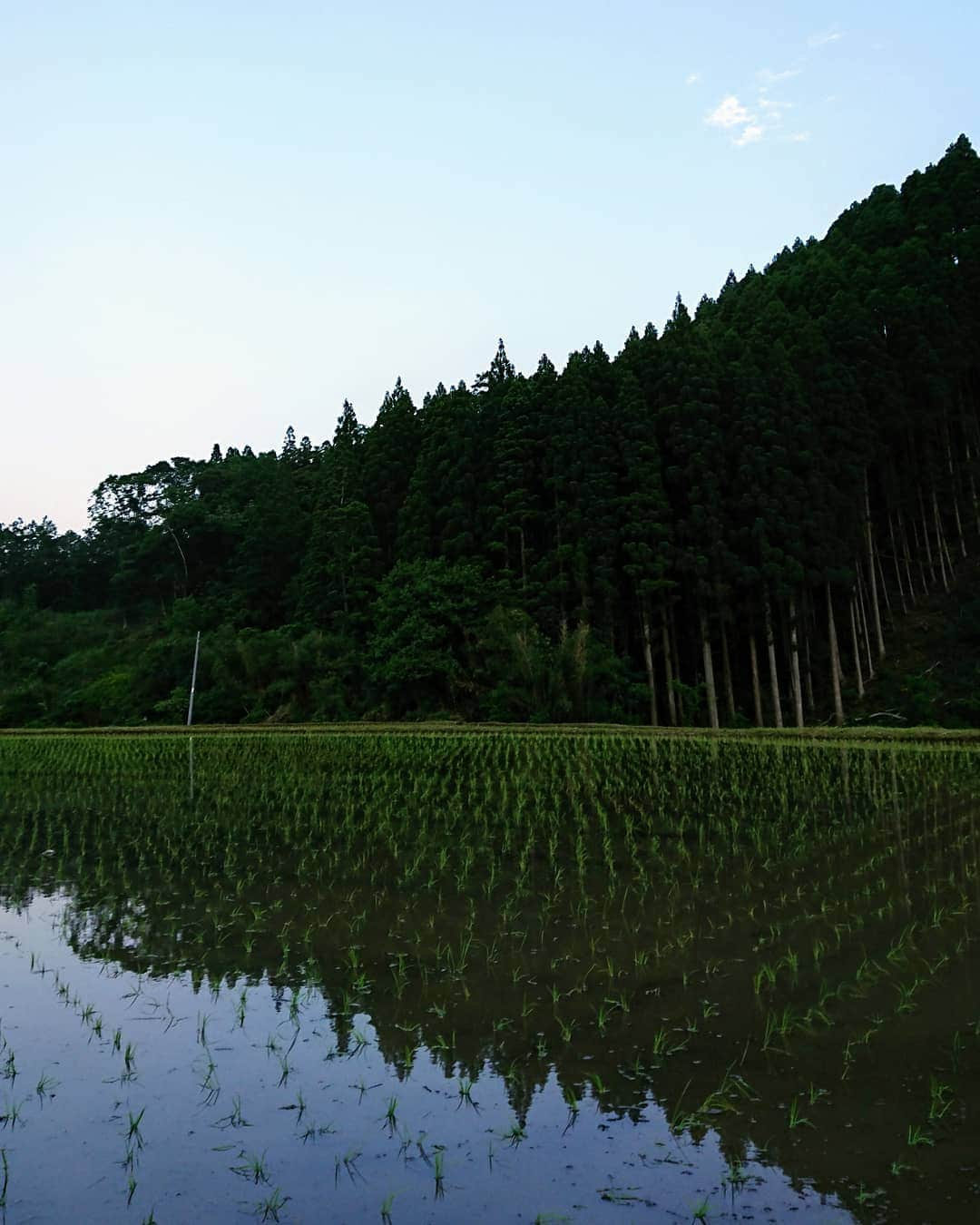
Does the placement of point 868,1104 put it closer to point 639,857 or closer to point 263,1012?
point 263,1012

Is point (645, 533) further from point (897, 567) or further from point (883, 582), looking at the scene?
point (897, 567)

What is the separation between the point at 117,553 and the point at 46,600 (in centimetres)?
545

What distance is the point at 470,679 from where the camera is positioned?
77.6 feet

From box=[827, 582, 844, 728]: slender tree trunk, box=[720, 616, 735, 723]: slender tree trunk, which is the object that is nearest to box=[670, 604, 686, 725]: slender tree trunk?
box=[720, 616, 735, 723]: slender tree trunk

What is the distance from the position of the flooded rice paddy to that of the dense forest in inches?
546

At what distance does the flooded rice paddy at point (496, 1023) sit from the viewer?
2789 mm

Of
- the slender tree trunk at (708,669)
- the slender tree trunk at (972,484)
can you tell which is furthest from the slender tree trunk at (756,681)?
the slender tree trunk at (972,484)

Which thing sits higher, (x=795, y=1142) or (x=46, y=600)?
(x=46, y=600)

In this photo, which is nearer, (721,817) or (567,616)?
(721,817)

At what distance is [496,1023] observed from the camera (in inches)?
154

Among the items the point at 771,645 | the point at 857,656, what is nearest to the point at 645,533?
the point at 771,645

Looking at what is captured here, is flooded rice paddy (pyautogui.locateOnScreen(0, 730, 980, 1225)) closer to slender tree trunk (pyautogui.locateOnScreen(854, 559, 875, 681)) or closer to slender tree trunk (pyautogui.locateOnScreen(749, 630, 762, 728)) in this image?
slender tree trunk (pyautogui.locateOnScreen(749, 630, 762, 728))

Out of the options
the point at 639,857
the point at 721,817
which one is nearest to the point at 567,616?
the point at 721,817

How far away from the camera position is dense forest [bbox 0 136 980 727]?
22.3 m
